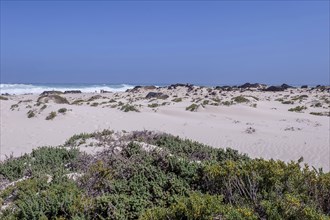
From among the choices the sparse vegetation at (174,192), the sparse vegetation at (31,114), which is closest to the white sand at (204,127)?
the sparse vegetation at (31,114)

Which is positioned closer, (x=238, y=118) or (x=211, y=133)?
(x=211, y=133)

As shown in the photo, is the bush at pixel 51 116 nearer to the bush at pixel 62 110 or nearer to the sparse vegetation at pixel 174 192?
the bush at pixel 62 110

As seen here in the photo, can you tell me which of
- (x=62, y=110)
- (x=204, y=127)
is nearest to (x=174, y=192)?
(x=204, y=127)

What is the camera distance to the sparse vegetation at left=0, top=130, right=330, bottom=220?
382 centimetres

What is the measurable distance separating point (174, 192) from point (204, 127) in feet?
39.5

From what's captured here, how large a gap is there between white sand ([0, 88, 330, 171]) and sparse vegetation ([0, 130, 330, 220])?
5868 millimetres

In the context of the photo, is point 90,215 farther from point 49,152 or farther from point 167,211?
point 49,152

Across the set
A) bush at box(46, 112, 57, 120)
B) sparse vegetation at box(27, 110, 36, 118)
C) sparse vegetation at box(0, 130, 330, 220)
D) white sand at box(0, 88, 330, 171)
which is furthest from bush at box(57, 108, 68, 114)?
sparse vegetation at box(0, 130, 330, 220)

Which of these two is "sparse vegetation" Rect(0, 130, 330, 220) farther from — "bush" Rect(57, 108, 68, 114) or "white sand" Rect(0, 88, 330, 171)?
"bush" Rect(57, 108, 68, 114)

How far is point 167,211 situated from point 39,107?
16961mm

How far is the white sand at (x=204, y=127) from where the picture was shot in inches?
494

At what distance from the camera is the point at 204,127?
16906mm

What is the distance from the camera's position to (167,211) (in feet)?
12.8

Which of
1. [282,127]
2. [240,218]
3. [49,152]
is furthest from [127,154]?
[282,127]
